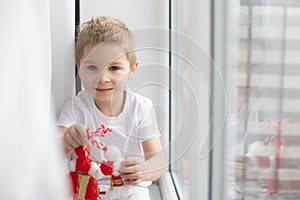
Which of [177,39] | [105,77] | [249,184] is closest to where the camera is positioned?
[249,184]

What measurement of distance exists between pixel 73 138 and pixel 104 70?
0.54ft

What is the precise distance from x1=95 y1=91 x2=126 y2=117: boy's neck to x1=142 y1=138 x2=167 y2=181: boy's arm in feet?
0.34

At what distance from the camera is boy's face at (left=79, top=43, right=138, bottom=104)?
0.99 metres

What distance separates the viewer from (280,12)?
0.69m

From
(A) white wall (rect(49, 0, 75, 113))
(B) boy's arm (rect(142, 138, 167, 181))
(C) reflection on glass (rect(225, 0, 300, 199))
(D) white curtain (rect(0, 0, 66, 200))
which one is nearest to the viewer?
(D) white curtain (rect(0, 0, 66, 200))

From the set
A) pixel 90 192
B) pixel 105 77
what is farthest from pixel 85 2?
pixel 90 192

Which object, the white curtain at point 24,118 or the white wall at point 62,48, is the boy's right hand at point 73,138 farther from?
the white curtain at point 24,118

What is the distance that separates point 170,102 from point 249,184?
650 millimetres

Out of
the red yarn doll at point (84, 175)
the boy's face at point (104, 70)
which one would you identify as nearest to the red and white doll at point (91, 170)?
the red yarn doll at point (84, 175)

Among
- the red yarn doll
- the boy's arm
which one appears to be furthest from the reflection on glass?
the red yarn doll

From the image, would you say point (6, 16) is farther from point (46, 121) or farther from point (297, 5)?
point (297, 5)

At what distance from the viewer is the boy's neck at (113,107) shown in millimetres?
1106

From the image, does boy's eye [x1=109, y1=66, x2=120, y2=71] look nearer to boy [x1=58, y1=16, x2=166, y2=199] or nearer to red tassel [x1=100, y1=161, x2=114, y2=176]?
boy [x1=58, y1=16, x2=166, y2=199]

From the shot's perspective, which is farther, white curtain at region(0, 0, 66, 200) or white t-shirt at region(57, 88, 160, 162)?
white t-shirt at region(57, 88, 160, 162)
